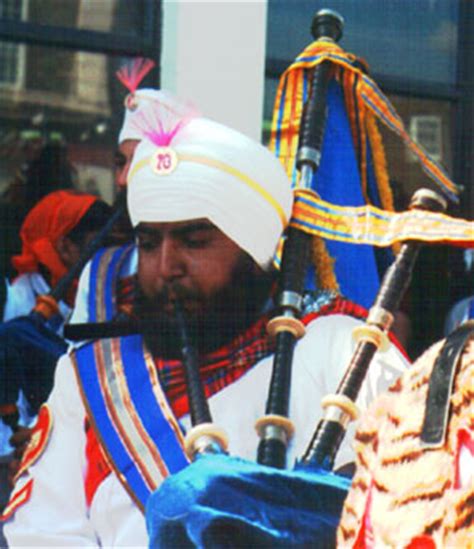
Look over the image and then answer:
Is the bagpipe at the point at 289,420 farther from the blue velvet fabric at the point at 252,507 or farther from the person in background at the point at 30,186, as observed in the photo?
the person in background at the point at 30,186

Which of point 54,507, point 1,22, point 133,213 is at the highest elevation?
point 1,22

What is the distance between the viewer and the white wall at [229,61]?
11.1 feet

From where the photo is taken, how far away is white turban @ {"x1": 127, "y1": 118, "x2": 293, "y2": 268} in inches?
97.9

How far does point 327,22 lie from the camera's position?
2867 mm

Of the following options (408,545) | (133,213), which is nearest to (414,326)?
(133,213)

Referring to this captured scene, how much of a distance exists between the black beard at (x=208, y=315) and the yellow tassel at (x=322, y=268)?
0.15 m

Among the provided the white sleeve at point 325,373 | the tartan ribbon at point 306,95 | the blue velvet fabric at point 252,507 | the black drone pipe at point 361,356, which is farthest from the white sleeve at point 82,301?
the blue velvet fabric at point 252,507

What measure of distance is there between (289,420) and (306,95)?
865mm

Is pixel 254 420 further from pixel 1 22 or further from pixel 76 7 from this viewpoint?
pixel 76 7

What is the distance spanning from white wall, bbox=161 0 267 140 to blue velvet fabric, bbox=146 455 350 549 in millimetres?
1556

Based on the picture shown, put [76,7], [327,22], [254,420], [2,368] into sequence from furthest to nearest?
[76,7] → [2,368] → [327,22] → [254,420]

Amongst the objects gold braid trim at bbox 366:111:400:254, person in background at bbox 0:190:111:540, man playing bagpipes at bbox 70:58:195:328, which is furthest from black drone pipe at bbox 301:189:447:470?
person in background at bbox 0:190:111:540

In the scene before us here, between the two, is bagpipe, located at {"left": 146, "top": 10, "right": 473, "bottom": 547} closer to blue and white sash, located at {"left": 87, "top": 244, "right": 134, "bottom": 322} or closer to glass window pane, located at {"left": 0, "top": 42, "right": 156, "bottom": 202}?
blue and white sash, located at {"left": 87, "top": 244, "right": 134, "bottom": 322}

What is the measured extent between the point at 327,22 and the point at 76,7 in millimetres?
1527
